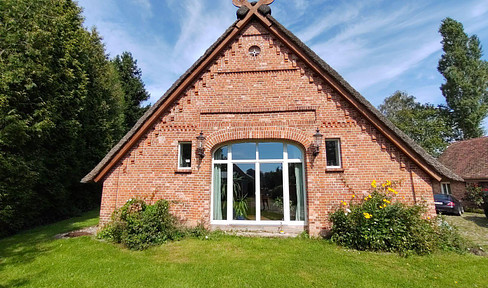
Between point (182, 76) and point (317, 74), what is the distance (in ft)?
15.6

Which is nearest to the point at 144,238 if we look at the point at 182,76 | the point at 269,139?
the point at 269,139

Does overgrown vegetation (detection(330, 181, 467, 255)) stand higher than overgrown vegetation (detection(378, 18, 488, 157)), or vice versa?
overgrown vegetation (detection(378, 18, 488, 157))

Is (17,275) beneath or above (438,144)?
beneath

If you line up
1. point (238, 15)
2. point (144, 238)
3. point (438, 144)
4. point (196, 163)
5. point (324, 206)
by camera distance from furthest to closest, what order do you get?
point (438, 144)
point (238, 15)
point (196, 163)
point (324, 206)
point (144, 238)

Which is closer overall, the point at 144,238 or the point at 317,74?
the point at 144,238

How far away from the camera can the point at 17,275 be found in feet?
15.8

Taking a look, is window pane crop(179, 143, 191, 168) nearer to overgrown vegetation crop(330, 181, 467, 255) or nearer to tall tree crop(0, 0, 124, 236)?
overgrown vegetation crop(330, 181, 467, 255)

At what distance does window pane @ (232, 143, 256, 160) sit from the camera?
7.96 metres

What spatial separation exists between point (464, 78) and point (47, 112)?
39344mm

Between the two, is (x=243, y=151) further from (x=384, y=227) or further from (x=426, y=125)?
(x=426, y=125)

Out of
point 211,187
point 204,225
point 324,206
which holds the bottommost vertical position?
point 204,225

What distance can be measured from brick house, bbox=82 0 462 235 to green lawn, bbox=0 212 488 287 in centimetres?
129

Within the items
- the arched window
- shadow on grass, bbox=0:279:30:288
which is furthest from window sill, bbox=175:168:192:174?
shadow on grass, bbox=0:279:30:288

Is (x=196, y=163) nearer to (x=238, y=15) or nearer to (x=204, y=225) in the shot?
(x=204, y=225)
